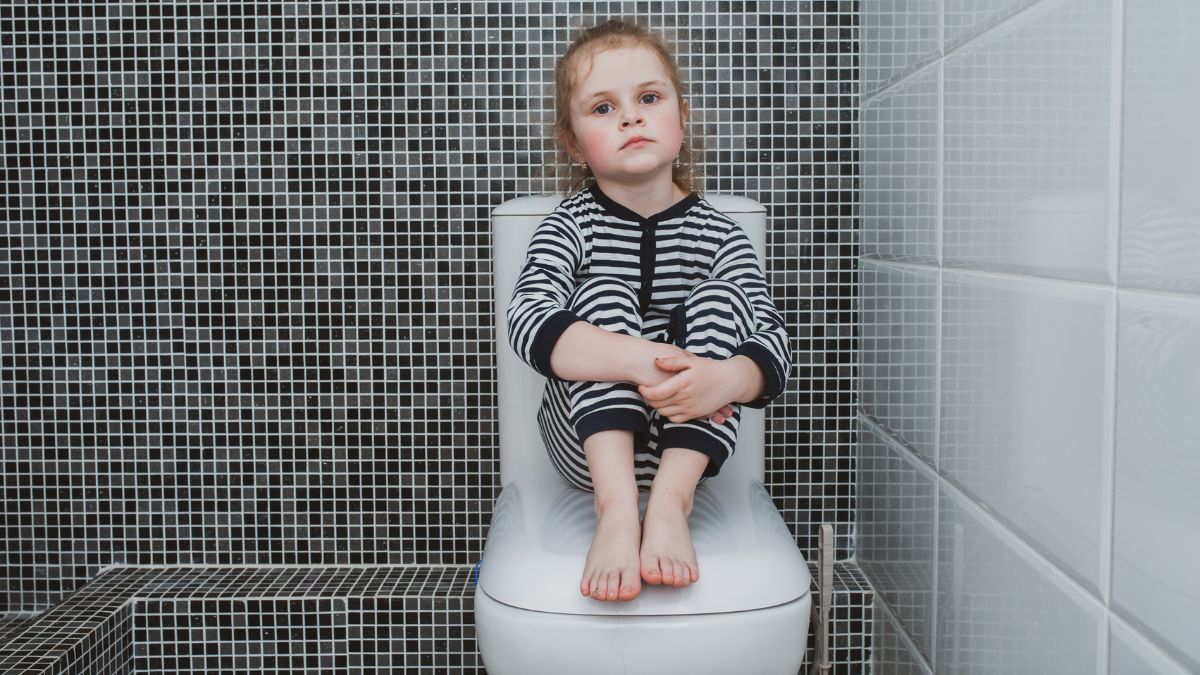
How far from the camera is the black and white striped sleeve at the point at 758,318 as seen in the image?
3.72 ft

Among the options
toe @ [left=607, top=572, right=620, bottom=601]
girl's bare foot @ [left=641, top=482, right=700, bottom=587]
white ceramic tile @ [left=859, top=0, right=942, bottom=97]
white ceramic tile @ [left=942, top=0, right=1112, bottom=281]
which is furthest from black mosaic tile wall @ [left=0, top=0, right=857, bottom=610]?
toe @ [left=607, top=572, right=620, bottom=601]

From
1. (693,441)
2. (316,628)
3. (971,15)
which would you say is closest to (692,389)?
(693,441)

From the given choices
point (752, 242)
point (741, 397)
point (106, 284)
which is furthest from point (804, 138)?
point (106, 284)

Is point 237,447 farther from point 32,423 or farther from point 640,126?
point 640,126

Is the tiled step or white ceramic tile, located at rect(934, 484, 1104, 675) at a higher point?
white ceramic tile, located at rect(934, 484, 1104, 675)

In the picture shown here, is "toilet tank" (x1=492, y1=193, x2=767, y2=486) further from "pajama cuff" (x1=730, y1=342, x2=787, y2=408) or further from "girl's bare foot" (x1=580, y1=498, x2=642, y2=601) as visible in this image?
"girl's bare foot" (x1=580, y1=498, x2=642, y2=601)

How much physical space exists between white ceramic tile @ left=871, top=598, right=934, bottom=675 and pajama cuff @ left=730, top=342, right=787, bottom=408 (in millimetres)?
462

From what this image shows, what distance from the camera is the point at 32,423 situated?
168cm

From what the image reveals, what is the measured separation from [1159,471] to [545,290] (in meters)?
0.68

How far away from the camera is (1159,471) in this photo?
0.73 m

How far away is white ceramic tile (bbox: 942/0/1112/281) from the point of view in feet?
2.73

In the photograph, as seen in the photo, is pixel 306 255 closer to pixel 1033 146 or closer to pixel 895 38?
pixel 895 38

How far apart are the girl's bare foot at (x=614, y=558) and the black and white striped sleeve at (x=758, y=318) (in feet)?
0.75

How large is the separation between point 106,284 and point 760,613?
1.25 meters
